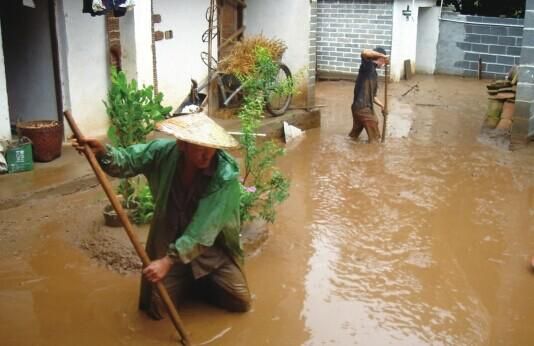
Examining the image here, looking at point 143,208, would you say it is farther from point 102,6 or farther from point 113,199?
point 102,6

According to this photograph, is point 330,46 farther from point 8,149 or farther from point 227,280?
point 227,280

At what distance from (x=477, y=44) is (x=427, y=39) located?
1457 mm

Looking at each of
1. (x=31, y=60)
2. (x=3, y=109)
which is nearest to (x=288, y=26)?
(x=31, y=60)

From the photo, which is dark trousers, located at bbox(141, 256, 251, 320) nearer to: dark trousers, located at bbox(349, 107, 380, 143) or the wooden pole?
dark trousers, located at bbox(349, 107, 380, 143)

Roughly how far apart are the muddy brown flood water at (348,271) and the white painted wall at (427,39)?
10.0 metres

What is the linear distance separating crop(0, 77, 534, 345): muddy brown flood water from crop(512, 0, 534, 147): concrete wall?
1.08m

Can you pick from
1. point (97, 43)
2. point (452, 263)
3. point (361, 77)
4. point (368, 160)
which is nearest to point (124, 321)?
point (452, 263)

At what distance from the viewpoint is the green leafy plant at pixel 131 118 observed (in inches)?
211

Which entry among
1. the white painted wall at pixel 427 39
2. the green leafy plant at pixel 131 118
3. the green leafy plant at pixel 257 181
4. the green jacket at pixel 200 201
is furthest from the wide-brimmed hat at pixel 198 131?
the white painted wall at pixel 427 39

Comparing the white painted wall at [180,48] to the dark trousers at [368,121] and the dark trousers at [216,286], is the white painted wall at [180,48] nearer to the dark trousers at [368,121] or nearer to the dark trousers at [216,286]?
the dark trousers at [368,121]

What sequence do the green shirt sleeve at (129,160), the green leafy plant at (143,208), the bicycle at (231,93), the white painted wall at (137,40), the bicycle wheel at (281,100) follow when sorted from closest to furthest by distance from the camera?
the green shirt sleeve at (129,160), the green leafy plant at (143,208), the white painted wall at (137,40), the bicycle at (231,93), the bicycle wheel at (281,100)

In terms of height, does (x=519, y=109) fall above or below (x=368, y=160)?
above

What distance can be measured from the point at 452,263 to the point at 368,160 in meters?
3.51

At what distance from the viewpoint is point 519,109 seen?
965 centimetres
